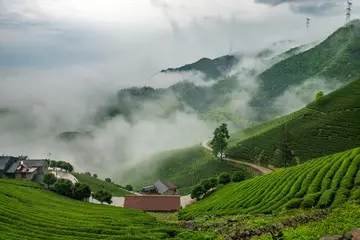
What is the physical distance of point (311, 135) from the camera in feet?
406

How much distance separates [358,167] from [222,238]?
29398mm

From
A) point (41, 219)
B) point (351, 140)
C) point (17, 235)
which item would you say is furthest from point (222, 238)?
point (351, 140)

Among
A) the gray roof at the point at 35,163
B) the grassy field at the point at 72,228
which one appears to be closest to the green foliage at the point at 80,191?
the gray roof at the point at 35,163

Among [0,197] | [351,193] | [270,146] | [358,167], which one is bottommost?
[0,197]

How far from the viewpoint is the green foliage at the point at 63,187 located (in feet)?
282

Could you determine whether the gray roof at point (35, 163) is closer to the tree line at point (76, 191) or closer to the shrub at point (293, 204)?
the tree line at point (76, 191)

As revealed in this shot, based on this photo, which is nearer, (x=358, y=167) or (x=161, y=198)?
(x=358, y=167)

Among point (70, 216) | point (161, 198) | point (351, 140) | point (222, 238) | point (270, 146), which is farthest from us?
point (270, 146)

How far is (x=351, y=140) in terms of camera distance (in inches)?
4464

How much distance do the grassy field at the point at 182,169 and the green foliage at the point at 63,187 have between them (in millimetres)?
38769

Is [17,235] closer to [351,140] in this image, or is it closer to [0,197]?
[0,197]

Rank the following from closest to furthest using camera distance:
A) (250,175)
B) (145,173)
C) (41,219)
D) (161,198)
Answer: (41,219) < (161,198) < (250,175) < (145,173)

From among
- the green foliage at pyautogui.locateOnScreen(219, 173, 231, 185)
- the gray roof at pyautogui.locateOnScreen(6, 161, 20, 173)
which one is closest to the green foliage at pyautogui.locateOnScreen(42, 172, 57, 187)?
the gray roof at pyautogui.locateOnScreen(6, 161, 20, 173)

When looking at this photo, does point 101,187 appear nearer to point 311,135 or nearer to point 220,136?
point 220,136
